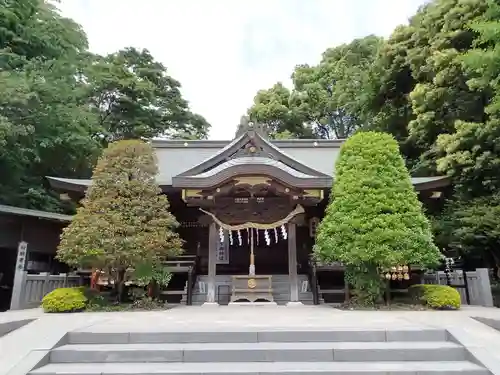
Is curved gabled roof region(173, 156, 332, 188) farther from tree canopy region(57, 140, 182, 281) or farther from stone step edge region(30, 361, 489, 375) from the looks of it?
stone step edge region(30, 361, 489, 375)

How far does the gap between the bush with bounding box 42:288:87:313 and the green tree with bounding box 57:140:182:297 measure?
72cm

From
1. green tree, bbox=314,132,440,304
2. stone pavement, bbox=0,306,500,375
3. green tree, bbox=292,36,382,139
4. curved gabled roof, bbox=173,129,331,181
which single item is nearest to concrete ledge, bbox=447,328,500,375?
stone pavement, bbox=0,306,500,375

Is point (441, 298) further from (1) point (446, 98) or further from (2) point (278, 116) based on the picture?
(2) point (278, 116)

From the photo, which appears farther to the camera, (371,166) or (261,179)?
(261,179)

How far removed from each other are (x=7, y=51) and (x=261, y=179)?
31.8 ft

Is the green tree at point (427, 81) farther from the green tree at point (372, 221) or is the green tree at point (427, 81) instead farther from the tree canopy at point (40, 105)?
the tree canopy at point (40, 105)

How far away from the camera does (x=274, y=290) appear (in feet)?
37.7

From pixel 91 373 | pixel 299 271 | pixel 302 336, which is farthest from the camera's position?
pixel 299 271

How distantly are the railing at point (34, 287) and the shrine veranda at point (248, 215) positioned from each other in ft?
8.85

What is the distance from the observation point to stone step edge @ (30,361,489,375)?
4.37m

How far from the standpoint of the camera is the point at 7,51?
42.3ft

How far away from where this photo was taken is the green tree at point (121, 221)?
8.80 meters

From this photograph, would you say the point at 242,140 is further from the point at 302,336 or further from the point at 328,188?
the point at 302,336

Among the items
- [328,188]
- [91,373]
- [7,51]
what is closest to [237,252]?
[328,188]
